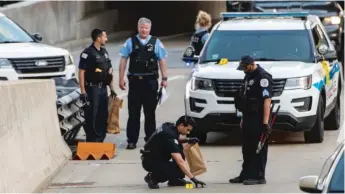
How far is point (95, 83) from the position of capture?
46.1 ft

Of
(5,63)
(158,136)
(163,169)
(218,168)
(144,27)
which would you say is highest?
(144,27)

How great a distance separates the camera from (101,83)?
46.2 ft

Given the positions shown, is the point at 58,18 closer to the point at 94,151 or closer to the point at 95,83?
the point at 95,83

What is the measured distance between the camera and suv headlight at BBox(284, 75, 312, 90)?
14149 millimetres

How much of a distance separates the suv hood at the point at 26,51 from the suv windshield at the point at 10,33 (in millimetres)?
338

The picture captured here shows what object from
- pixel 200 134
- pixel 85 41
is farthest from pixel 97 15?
pixel 200 134

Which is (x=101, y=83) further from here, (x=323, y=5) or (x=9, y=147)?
(x=323, y=5)

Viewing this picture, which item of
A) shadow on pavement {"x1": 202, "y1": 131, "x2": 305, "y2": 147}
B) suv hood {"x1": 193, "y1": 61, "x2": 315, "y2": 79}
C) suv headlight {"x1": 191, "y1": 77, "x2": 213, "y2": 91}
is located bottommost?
shadow on pavement {"x1": 202, "y1": 131, "x2": 305, "y2": 147}

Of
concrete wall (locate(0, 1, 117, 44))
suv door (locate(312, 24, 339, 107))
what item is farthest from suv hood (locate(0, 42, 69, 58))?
concrete wall (locate(0, 1, 117, 44))

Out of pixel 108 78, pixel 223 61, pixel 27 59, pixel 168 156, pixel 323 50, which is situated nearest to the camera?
pixel 168 156

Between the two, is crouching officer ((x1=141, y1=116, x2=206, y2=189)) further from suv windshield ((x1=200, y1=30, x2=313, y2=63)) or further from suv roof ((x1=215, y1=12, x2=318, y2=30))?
suv roof ((x1=215, y1=12, x2=318, y2=30))

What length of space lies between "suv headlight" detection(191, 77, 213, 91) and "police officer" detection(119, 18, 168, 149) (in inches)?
20.6

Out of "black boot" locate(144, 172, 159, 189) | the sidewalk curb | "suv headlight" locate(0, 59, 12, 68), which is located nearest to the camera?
"black boot" locate(144, 172, 159, 189)

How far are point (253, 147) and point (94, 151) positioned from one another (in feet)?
9.18
